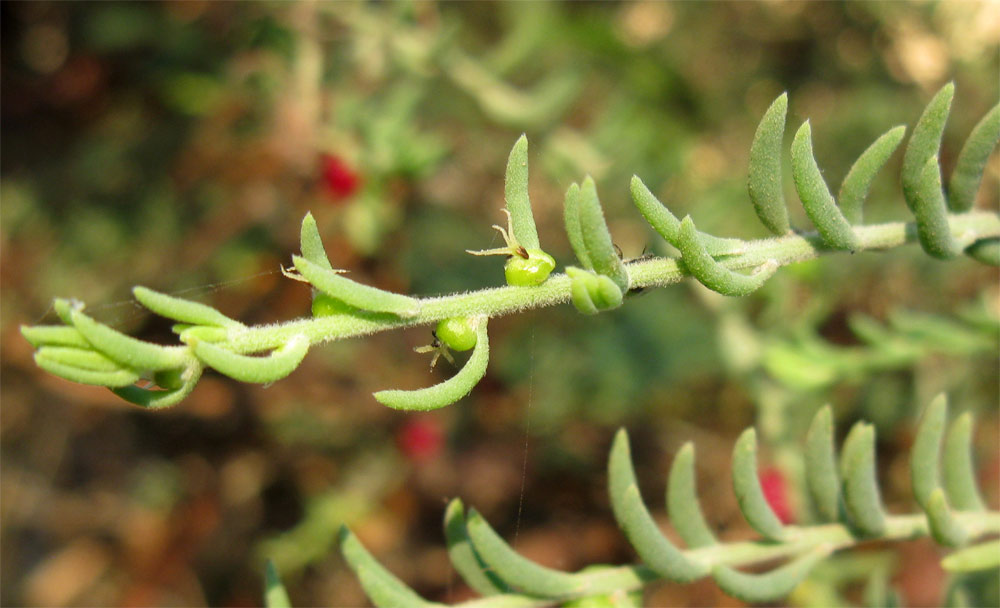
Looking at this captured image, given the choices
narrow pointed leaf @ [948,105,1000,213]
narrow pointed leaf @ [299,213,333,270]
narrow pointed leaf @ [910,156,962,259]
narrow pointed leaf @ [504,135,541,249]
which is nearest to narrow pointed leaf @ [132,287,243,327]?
narrow pointed leaf @ [299,213,333,270]

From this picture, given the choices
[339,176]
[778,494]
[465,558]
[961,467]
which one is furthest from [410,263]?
[961,467]

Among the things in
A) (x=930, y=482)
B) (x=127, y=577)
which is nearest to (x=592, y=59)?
(x=930, y=482)

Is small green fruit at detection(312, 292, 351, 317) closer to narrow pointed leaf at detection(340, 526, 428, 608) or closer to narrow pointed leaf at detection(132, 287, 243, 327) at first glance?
narrow pointed leaf at detection(132, 287, 243, 327)

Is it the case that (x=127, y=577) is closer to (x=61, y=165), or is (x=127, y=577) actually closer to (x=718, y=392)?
(x=61, y=165)

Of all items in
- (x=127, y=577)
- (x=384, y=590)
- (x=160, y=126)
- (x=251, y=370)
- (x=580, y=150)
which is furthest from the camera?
(x=160, y=126)

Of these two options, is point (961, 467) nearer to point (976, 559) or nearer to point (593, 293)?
point (976, 559)

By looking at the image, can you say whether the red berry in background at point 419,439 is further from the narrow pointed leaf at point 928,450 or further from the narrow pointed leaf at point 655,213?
the narrow pointed leaf at point 655,213
